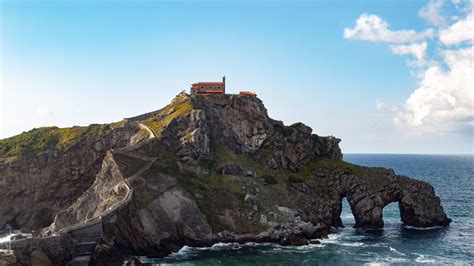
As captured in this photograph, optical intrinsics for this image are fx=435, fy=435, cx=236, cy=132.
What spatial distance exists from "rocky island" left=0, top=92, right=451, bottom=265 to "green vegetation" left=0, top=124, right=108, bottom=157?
1.58 ft

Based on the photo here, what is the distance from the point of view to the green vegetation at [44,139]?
12469 cm

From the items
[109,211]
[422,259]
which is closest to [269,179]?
[422,259]

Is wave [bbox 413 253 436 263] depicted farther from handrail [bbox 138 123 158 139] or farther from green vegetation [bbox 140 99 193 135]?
green vegetation [bbox 140 99 193 135]

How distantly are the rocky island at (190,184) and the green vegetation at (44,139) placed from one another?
1.58ft

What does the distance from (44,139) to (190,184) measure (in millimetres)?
50791

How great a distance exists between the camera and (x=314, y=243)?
98250 millimetres

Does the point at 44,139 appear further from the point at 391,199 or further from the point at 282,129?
the point at 391,199

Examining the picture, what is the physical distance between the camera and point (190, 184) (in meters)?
110

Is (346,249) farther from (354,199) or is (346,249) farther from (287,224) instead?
(354,199)

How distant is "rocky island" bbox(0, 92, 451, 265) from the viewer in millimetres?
95000

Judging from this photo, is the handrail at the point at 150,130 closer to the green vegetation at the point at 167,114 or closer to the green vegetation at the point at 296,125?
the green vegetation at the point at 167,114

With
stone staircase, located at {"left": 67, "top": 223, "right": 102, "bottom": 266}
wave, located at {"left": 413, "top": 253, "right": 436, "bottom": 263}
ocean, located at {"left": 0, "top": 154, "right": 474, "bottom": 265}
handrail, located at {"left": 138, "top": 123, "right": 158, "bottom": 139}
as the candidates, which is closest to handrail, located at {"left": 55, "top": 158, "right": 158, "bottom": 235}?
stone staircase, located at {"left": 67, "top": 223, "right": 102, "bottom": 266}

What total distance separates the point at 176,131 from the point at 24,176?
42.4 m

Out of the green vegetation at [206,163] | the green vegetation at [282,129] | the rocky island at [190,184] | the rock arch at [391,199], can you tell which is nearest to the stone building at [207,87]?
the rocky island at [190,184]
